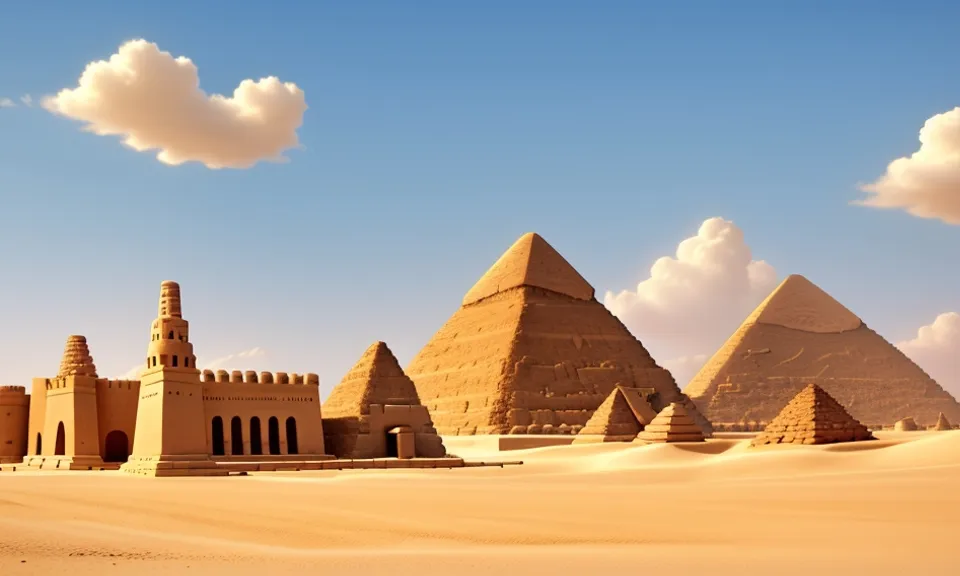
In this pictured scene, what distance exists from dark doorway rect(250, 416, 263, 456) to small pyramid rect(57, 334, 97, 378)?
932cm

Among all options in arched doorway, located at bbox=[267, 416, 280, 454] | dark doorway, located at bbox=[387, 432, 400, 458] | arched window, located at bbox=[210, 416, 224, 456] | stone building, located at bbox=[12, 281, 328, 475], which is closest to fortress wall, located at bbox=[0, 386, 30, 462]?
stone building, located at bbox=[12, 281, 328, 475]

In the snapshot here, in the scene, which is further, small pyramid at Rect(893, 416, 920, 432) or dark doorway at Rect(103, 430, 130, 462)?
small pyramid at Rect(893, 416, 920, 432)

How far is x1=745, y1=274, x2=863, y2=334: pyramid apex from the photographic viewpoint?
315ft

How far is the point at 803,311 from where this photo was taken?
97.0 meters

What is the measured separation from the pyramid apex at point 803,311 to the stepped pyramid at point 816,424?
67.0 metres

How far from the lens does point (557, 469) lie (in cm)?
3116

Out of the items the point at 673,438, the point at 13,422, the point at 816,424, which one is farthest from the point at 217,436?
the point at 816,424

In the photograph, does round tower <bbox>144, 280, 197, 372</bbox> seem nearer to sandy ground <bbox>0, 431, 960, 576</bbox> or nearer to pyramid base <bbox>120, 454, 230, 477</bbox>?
pyramid base <bbox>120, 454, 230, 477</bbox>

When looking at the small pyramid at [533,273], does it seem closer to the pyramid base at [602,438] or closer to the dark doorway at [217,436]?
the pyramid base at [602,438]

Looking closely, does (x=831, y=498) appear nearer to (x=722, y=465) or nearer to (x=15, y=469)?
(x=722, y=465)

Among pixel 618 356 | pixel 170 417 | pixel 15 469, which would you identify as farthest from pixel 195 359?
pixel 618 356

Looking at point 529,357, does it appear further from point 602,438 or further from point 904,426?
point 904,426

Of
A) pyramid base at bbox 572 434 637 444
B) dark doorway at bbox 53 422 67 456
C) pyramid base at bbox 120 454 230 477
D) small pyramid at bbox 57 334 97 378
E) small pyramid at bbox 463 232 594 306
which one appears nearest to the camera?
pyramid base at bbox 120 454 230 477

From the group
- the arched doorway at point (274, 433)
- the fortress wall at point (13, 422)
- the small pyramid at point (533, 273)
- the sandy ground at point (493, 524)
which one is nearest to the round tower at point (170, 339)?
the arched doorway at point (274, 433)
